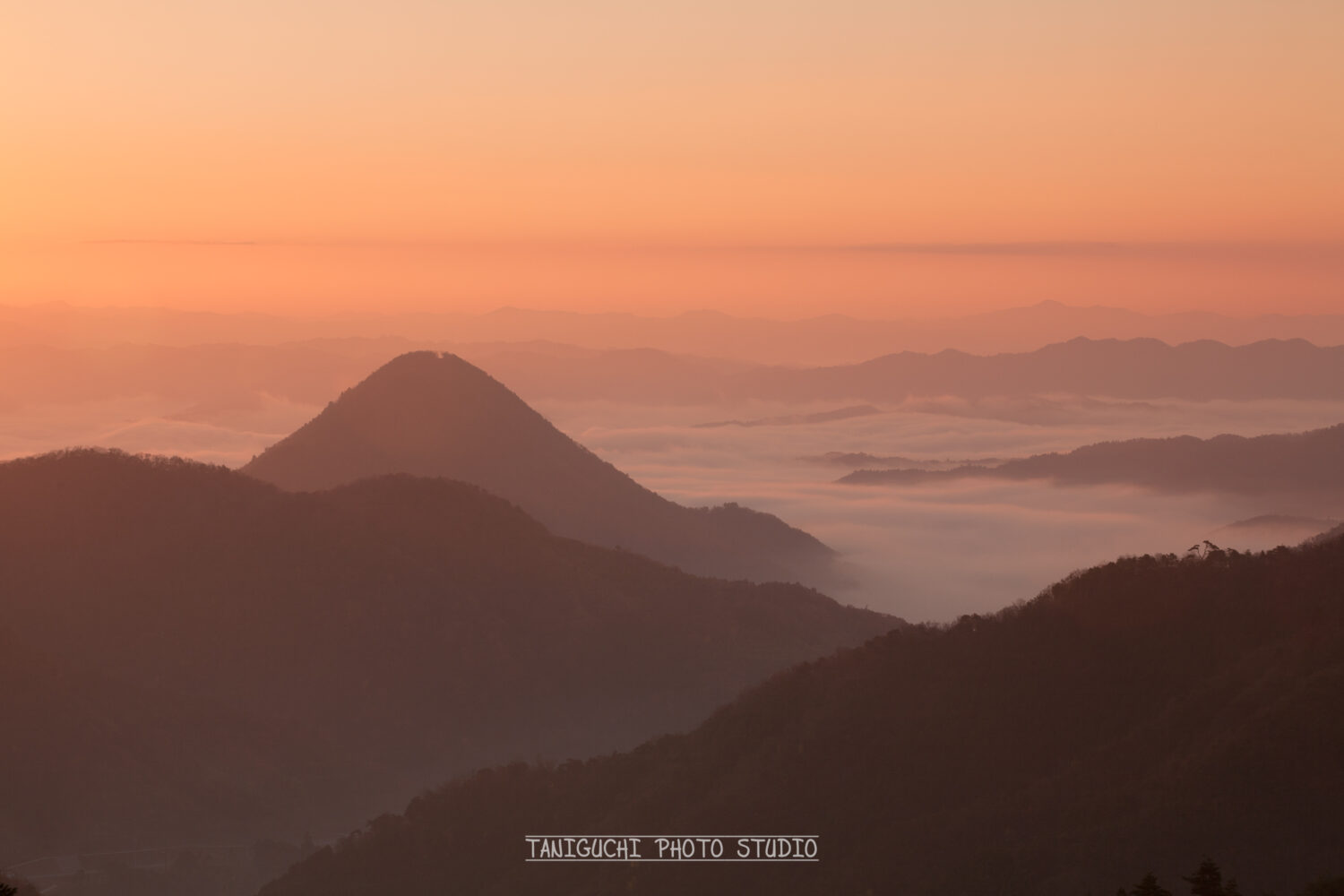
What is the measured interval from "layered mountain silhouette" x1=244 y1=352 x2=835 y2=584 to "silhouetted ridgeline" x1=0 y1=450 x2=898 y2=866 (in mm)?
37968

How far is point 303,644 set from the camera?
115m

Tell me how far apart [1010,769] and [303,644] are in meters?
69.8

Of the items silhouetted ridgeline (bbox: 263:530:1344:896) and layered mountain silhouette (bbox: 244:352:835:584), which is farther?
layered mountain silhouette (bbox: 244:352:835:584)

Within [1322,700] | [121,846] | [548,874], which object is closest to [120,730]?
[121,846]

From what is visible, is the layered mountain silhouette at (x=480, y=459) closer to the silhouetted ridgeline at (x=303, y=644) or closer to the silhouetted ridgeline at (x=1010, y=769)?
the silhouetted ridgeline at (x=303, y=644)

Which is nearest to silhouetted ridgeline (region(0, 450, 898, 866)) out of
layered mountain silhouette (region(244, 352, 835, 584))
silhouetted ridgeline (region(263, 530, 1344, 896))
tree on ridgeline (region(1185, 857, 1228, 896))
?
silhouetted ridgeline (region(263, 530, 1344, 896))

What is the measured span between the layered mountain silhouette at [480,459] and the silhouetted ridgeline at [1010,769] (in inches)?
3897

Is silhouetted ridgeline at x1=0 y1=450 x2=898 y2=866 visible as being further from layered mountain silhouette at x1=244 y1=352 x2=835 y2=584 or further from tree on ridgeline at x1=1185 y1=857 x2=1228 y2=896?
tree on ridgeline at x1=1185 y1=857 x2=1228 y2=896

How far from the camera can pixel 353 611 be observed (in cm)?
11838

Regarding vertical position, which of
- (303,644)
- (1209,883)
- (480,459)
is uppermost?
(480,459)

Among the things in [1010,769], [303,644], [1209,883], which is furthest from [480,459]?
[1209,883]

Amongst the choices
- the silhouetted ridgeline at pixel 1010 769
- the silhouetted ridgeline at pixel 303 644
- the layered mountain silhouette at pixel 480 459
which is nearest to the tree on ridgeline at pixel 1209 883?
the silhouetted ridgeline at pixel 1010 769

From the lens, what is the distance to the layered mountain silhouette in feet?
577

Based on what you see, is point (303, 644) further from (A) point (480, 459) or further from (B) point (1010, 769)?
(B) point (1010, 769)
